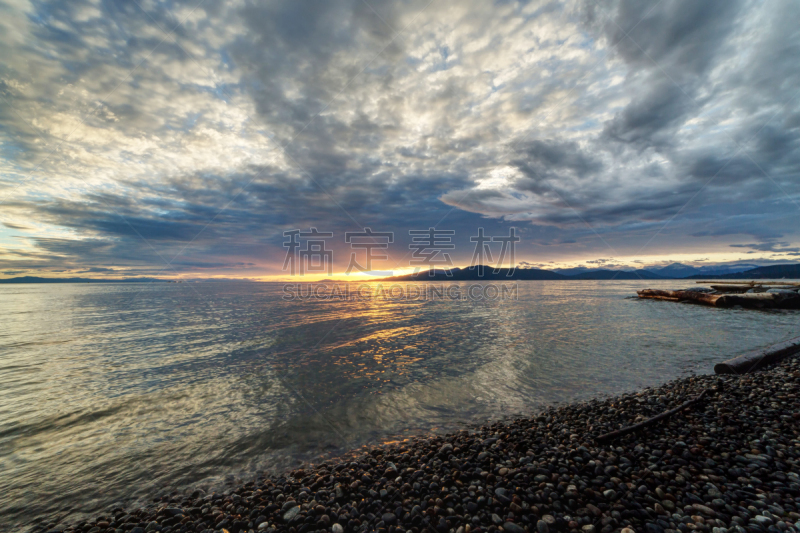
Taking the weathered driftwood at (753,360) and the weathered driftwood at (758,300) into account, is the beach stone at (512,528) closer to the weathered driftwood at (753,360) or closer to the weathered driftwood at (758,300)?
the weathered driftwood at (753,360)

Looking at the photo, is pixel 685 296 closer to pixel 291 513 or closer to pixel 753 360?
pixel 753 360

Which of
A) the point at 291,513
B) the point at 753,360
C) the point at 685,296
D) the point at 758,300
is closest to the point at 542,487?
the point at 291,513

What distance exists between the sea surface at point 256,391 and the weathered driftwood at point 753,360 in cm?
90

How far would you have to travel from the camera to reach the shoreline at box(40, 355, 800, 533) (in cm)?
428

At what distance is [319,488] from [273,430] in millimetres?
3473

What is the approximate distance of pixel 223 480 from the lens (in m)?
6.38

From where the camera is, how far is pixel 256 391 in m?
11.3

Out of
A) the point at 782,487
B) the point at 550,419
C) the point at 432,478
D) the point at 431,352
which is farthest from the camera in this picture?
the point at 431,352

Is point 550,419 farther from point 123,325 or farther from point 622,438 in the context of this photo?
point 123,325

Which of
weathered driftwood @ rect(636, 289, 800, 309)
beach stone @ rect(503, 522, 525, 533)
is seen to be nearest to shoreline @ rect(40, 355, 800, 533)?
beach stone @ rect(503, 522, 525, 533)

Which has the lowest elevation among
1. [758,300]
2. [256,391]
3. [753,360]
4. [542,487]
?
[256,391]

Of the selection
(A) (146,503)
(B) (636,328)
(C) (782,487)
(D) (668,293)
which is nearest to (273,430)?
(A) (146,503)

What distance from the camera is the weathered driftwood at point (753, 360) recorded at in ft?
36.9

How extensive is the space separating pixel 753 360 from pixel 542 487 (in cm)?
1344
